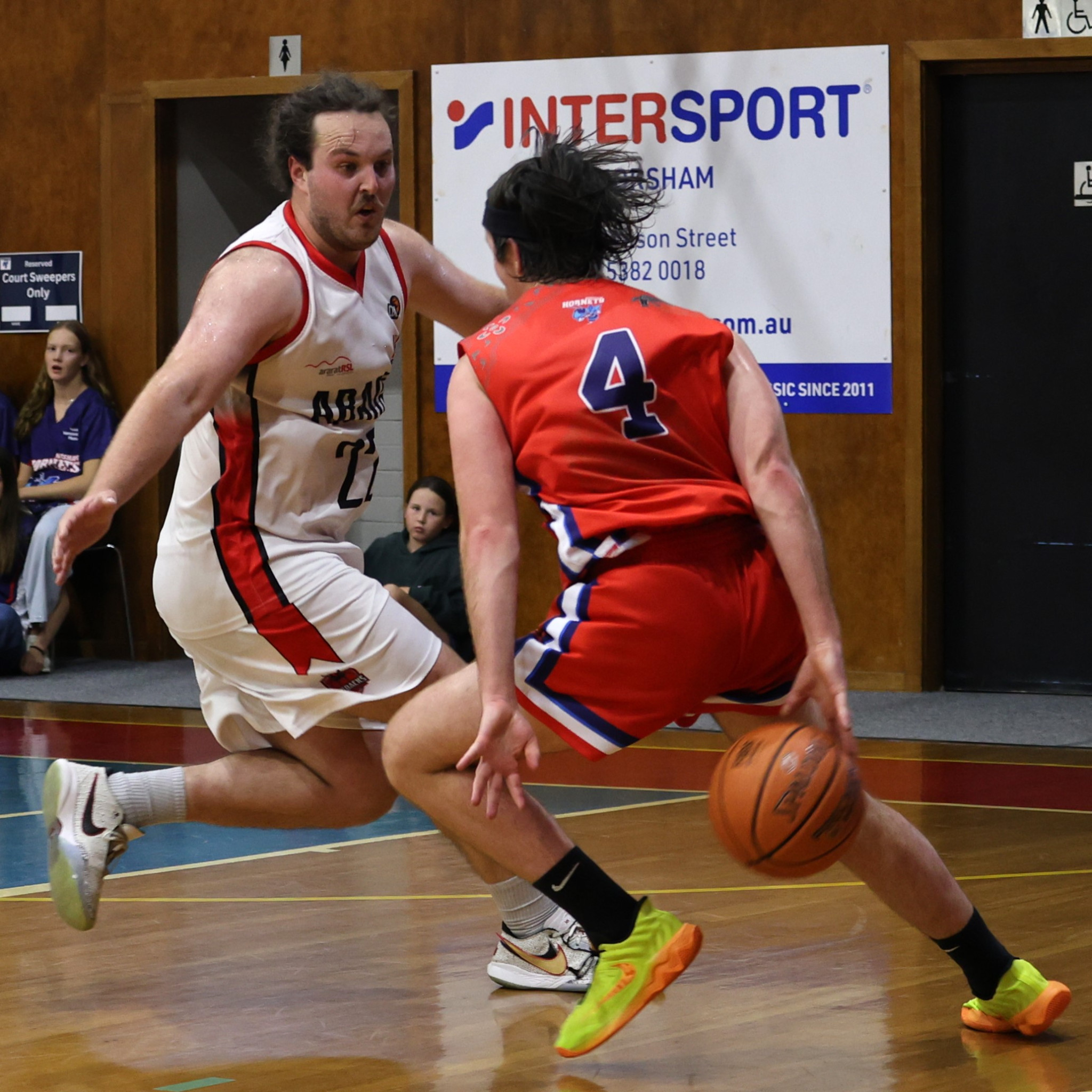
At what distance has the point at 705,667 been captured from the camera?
3.02 m

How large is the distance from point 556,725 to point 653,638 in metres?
0.21

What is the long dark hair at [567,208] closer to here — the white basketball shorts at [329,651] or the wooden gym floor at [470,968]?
the white basketball shorts at [329,651]

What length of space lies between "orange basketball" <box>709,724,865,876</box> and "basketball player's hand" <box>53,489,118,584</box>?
1.08 m

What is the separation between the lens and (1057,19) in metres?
8.12

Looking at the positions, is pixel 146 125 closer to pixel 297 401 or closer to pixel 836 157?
pixel 836 157

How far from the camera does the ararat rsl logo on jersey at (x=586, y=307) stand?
310 centimetres

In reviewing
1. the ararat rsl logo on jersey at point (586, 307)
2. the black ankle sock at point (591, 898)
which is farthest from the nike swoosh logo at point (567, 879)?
the ararat rsl logo on jersey at point (586, 307)

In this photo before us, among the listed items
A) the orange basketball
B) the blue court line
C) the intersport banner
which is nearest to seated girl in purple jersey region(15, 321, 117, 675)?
the intersport banner

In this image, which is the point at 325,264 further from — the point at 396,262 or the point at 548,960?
the point at 548,960

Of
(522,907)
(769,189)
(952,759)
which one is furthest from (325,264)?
(769,189)

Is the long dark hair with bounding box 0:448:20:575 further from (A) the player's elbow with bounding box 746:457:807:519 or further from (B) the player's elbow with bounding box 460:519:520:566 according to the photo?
(A) the player's elbow with bounding box 746:457:807:519

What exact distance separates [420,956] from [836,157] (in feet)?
17.6

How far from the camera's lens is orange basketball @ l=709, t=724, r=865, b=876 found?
2.93 metres

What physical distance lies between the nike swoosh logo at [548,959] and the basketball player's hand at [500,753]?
813mm
